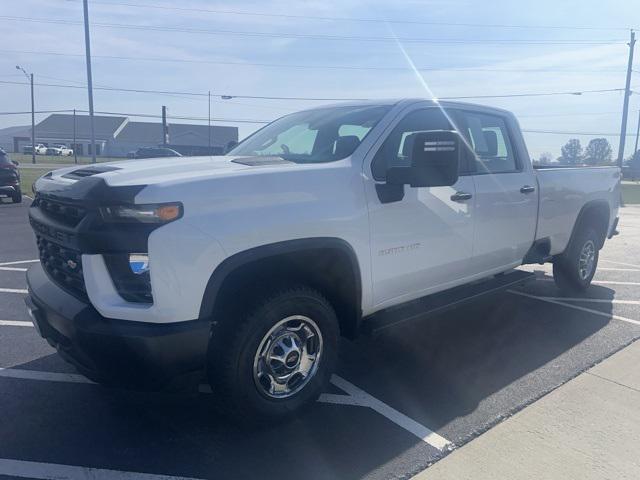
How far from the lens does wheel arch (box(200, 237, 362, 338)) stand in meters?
2.88

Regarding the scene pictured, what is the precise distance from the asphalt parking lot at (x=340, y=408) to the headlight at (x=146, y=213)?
4.32 ft

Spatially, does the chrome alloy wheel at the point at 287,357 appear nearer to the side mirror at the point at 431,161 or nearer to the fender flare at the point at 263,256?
the fender flare at the point at 263,256

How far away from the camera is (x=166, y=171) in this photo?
313 cm

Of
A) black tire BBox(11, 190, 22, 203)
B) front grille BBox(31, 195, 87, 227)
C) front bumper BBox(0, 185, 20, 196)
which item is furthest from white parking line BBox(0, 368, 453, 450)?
black tire BBox(11, 190, 22, 203)

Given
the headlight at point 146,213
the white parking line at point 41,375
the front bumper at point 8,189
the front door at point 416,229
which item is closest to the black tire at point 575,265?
the front door at point 416,229

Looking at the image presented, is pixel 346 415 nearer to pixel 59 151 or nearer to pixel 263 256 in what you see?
pixel 263 256

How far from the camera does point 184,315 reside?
109 inches

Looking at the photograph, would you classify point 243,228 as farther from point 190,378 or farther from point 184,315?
point 190,378

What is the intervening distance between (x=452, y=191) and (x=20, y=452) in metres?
3.27

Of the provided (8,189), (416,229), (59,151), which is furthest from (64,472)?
(59,151)

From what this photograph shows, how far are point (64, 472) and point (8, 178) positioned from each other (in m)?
14.3

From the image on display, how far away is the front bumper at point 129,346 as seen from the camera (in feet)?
8.82

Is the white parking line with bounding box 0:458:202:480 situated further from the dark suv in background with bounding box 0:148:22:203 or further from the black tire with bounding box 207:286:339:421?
the dark suv in background with bounding box 0:148:22:203

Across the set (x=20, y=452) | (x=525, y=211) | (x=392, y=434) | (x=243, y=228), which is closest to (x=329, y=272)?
(x=243, y=228)
